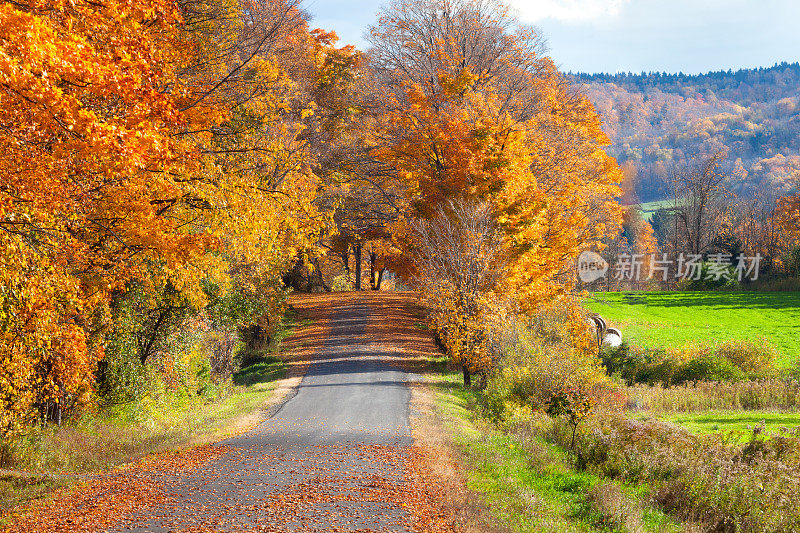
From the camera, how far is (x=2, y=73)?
6.98 metres

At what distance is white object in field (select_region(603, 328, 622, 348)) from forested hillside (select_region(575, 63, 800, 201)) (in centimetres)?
9542

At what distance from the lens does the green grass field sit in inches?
1214

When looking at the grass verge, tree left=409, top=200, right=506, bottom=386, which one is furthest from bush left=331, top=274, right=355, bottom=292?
the grass verge

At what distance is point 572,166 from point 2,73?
29.1 metres

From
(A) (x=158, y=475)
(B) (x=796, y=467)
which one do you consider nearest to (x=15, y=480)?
(A) (x=158, y=475)

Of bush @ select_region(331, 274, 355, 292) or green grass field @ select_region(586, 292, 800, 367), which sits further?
bush @ select_region(331, 274, 355, 292)

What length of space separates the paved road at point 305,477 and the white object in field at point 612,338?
16.1 metres

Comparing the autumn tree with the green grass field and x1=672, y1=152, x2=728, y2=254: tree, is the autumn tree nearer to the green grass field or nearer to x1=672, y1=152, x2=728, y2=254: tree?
the green grass field

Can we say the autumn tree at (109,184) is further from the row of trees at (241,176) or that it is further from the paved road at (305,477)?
the paved road at (305,477)

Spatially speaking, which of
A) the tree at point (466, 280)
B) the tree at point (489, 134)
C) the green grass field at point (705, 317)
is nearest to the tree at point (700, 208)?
the green grass field at point (705, 317)

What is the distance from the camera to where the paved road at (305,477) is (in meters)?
8.30

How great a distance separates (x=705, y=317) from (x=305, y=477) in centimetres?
3503

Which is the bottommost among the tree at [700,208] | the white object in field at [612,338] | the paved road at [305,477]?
the white object in field at [612,338]

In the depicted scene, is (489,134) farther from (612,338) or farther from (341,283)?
(341,283)
